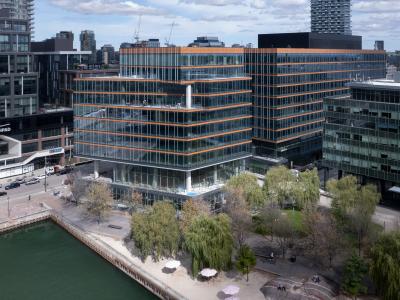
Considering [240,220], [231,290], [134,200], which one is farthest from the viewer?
[134,200]

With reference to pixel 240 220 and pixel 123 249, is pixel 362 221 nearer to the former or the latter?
pixel 240 220

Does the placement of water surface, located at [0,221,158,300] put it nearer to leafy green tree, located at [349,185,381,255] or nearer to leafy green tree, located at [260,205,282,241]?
leafy green tree, located at [260,205,282,241]

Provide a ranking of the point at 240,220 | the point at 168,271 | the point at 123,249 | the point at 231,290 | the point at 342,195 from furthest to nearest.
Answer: the point at 342,195 → the point at 123,249 → the point at 240,220 → the point at 168,271 → the point at 231,290

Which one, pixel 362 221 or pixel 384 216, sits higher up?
pixel 362 221

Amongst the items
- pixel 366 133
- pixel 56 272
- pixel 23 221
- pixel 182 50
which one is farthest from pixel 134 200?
pixel 366 133

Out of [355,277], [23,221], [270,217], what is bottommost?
[23,221]

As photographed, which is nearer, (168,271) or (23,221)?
(168,271)

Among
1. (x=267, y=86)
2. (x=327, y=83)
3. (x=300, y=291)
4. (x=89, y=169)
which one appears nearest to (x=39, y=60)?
(x=89, y=169)

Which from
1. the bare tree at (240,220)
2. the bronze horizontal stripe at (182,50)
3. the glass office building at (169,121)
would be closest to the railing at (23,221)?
the glass office building at (169,121)
